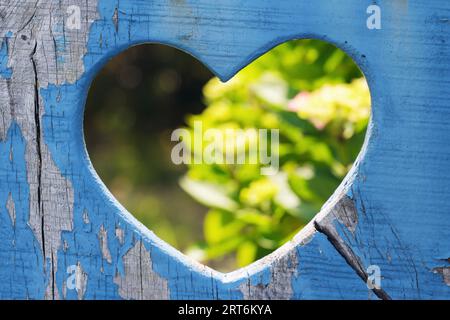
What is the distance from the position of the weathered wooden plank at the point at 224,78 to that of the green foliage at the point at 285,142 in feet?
2.26

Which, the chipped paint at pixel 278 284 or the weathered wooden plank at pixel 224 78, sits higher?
the weathered wooden plank at pixel 224 78

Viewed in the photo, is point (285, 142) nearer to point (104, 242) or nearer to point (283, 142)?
point (283, 142)

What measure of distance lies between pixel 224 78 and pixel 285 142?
1119 millimetres

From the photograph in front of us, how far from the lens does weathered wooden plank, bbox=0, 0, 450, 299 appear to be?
3.45ft

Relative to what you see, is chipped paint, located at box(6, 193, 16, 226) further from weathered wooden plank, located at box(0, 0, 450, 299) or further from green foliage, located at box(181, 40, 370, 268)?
green foliage, located at box(181, 40, 370, 268)

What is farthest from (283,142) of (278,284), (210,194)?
(278,284)

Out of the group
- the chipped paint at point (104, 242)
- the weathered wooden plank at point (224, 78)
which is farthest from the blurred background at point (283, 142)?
the chipped paint at point (104, 242)

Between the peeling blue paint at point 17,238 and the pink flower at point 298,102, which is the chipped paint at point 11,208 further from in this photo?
the pink flower at point 298,102

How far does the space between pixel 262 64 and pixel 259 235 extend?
515 millimetres

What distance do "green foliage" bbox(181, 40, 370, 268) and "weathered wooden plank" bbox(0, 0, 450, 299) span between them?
688 mm

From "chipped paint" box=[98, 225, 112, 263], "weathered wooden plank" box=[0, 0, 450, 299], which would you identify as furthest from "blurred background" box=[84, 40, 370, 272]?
"chipped paint" box=[98, 225, 112, 263]

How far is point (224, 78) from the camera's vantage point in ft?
3.51

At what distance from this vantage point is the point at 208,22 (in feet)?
3.46

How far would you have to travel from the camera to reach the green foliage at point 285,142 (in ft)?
6.03
